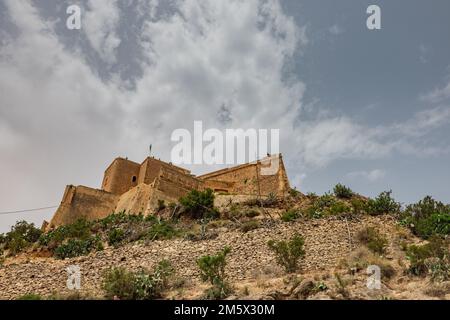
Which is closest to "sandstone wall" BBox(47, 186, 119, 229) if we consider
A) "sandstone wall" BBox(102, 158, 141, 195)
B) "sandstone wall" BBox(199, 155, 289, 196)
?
"sandstone wall" BBox(102, 158, 141, 195)

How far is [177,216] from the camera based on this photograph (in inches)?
894

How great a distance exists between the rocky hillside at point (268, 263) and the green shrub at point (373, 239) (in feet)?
0.15

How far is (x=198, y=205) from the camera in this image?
22672 mm

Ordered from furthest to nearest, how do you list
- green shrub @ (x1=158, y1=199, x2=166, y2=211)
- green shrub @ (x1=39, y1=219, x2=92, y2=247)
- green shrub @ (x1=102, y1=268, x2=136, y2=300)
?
1. green shrub @ (x1=158, y1=199, x2=166, y2=211)
2. green shrub @ (x1=39, y1=219, x2=92, y2=247)
3. green shrub @ (x1=102, y1=268, x2=136, y2=300)

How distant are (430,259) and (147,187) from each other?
1702 centimetres

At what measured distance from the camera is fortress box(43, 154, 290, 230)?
25.8 metres

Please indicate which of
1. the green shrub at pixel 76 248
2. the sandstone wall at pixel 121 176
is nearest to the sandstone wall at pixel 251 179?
the sandstone wall at pixel 121 176

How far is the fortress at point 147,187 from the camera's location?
2581cm

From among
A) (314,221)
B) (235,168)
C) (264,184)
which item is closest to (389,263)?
(314,221)

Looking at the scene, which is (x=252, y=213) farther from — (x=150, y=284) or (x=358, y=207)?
(x=150, y=284)

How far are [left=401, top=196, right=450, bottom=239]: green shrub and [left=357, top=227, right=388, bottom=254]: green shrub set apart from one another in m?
1.68

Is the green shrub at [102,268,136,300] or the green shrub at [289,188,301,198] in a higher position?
the green shrub at [289,188,301,198]

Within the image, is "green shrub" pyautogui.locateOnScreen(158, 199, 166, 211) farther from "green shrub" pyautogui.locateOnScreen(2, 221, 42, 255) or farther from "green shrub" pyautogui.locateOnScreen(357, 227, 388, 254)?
"green shrub" pyautogui.locateOnScreen(357, 227, 388, 254)
